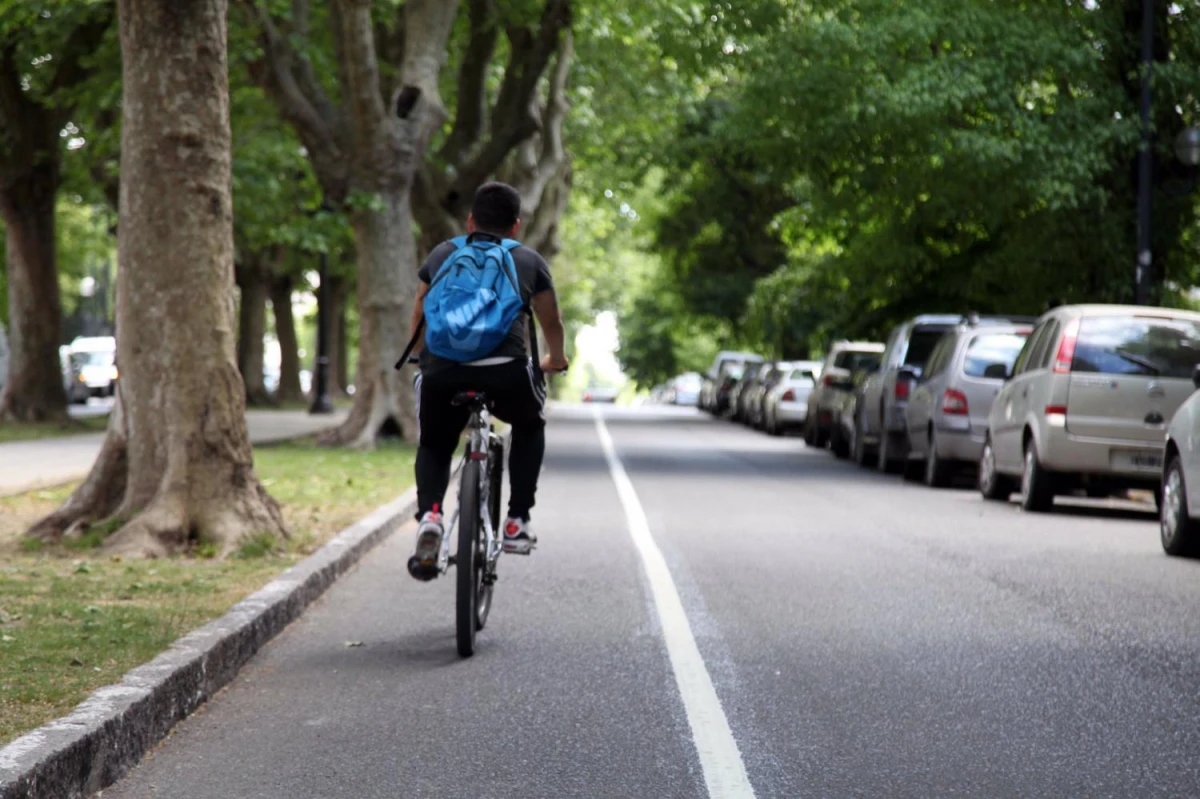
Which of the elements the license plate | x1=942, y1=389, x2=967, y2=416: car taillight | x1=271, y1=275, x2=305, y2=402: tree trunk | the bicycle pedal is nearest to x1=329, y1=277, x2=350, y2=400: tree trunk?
x1=271, y1=275, x2=305, y2=402: tree trunk

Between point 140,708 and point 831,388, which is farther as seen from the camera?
point 831,388

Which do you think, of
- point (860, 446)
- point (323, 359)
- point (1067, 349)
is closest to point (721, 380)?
point (323, 359)

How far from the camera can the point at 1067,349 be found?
15.6 metres

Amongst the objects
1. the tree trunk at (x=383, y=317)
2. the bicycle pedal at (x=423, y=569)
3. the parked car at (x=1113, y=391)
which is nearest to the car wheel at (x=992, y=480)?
the parked car at (x=1113, y=391)

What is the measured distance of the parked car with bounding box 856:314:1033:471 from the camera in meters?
22.0

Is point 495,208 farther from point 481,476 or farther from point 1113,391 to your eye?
point 1113,391

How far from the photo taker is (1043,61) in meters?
23.2

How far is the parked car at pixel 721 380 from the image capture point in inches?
2088

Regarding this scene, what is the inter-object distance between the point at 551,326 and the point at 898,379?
14.6 meters

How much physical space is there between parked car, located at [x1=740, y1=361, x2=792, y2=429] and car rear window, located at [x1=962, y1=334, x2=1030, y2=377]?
699 inches

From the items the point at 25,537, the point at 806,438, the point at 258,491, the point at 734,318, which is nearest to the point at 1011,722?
the point at 258,491

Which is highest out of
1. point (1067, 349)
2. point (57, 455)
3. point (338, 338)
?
point (1067, 349)

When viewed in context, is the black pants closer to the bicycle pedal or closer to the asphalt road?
the bicycle pedal

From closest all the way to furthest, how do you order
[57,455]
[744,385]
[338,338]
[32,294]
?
1. [57,455]
2. [32,294]
3. [744,385]
4. [338,338]
